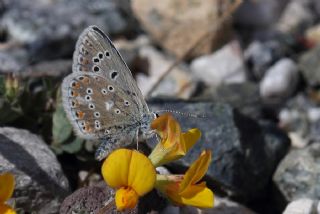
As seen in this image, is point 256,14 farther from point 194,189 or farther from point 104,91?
point 194,189

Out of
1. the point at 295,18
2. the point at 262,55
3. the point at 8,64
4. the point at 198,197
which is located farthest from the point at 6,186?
the point at 295,18

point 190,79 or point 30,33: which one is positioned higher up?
point 30,33

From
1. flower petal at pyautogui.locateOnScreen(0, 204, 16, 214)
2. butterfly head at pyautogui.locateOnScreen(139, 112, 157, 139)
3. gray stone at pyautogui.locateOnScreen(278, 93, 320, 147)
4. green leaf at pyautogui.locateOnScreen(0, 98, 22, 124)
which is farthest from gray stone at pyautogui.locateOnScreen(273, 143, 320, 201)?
flower petal at pyautogui.locateOnScreen(0, 204, 16, 214)

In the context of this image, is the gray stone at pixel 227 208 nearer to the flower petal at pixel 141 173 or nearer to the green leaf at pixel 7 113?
the flower petal at pixel 141 173

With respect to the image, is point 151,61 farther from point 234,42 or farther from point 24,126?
point 24,126

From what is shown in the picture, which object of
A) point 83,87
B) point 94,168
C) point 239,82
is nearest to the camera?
point 83,87

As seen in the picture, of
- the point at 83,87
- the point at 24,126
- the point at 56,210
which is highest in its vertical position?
the point at 83,87

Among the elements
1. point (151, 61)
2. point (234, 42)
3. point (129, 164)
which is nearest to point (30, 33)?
point (151, 61)
